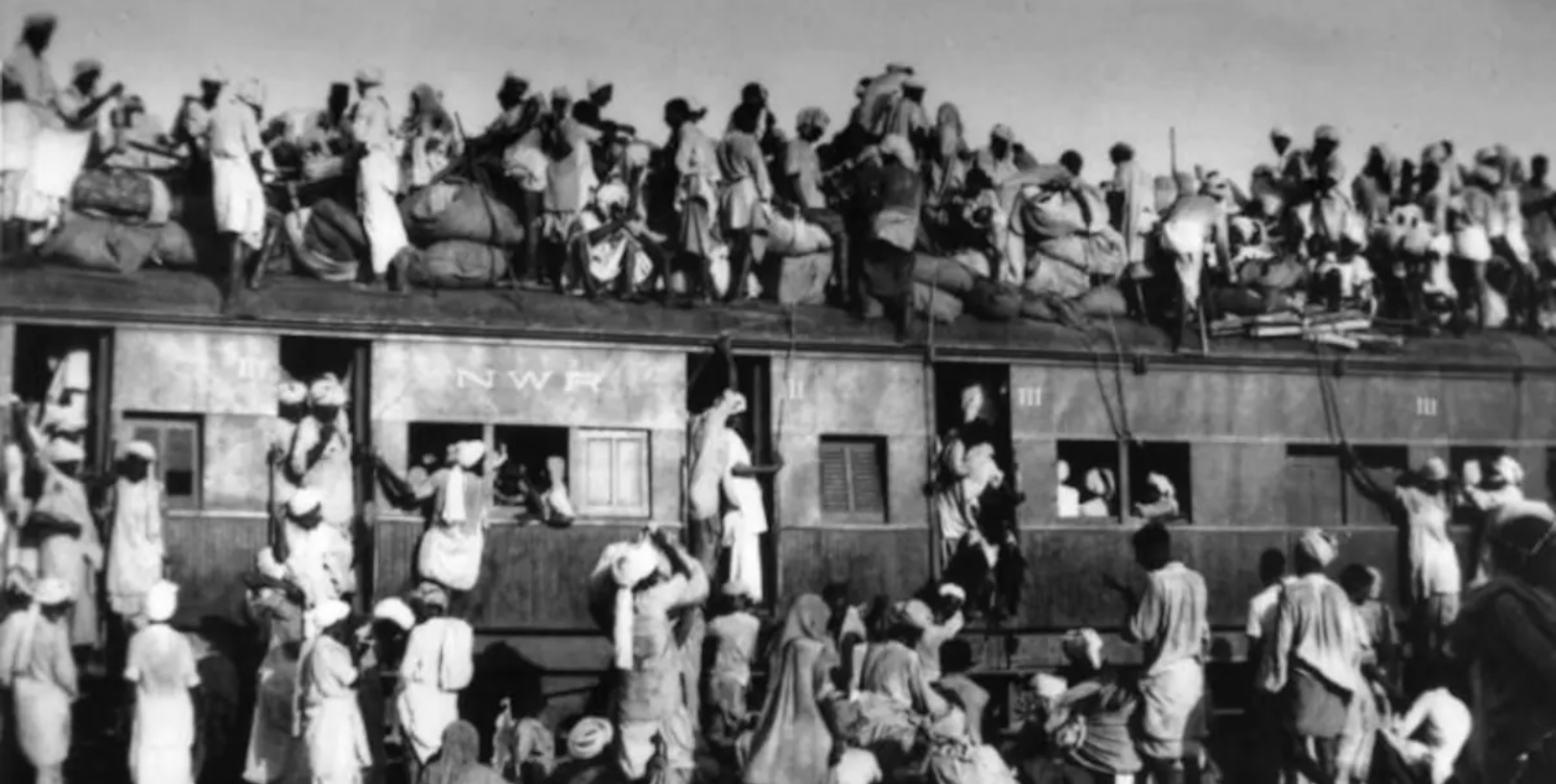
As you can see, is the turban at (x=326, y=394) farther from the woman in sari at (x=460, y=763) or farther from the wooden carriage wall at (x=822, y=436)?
the woman in sari at (x=460, y=763)

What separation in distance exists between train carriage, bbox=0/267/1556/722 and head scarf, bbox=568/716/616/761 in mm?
2234

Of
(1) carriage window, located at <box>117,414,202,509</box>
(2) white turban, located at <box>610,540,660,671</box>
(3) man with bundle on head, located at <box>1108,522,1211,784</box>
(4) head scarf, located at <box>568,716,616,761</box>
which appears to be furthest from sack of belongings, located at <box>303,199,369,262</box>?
(3) man with bundle on head, located at <box>1108,522,1211,784</box>

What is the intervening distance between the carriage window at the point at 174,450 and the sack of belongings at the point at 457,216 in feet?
6.73

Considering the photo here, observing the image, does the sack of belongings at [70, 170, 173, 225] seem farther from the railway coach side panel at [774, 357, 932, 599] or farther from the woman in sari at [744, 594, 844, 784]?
→ the woman in sari at [744, 594, 844, 784]

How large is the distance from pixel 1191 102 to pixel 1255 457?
2728 mm

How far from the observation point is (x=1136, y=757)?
1241 centimetres

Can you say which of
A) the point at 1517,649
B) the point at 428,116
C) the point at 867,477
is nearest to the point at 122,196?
the point at 428,116

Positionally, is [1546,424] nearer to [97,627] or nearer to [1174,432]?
[1174,432]

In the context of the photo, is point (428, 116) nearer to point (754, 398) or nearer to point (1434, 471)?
point (754, 398)

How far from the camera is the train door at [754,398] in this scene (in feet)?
49.9

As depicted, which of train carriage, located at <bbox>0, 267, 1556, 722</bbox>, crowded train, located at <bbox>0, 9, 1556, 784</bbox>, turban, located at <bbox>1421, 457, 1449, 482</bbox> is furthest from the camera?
turban, located at <bbox>1421, 457, 1449, 482</bbox>

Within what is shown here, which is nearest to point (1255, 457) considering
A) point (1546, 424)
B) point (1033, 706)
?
point (1546, 424)

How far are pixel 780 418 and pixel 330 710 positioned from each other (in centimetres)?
479

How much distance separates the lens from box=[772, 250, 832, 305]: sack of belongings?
1583cm
